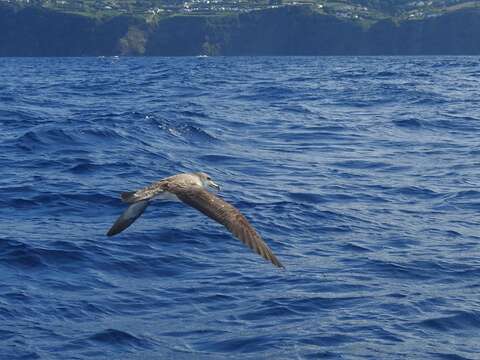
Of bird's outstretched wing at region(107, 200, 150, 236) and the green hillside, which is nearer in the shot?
bird's outstretched wing at region(107, 200, 150, 236)

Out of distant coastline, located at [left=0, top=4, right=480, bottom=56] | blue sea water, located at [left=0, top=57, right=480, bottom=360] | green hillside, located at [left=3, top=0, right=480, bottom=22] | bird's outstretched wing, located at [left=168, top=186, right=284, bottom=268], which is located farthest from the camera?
A: green hillside, located at [left=3, top=0, right=480, bottom=22]

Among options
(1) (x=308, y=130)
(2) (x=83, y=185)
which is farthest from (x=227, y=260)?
(1) (x=308, y=130)

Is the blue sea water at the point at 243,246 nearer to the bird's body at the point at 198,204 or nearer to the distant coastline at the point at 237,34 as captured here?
the bird's body at the point at 198,204

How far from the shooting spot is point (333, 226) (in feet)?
55.4

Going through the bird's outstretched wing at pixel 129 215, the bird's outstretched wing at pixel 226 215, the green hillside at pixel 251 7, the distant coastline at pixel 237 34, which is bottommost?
the distant coastline at pixel 237 34

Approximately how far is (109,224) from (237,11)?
466 feet

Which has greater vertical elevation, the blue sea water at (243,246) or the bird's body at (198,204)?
the bird's body at (198,204)

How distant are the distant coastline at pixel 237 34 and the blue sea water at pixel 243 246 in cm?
11101

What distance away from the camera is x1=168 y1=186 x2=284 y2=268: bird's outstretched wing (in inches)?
393

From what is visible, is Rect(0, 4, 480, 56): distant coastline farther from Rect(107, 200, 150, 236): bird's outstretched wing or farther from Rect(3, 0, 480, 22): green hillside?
Rect(107, 200, 150, 236): bird's outstretched wing

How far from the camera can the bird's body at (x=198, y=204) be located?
10.1m

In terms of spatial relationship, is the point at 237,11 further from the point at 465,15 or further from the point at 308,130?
A: the point at 308,130

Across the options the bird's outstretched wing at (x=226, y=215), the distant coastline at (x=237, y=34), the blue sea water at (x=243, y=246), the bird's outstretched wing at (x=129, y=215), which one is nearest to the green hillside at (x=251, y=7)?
the distant coastline at (x=237, y=34)

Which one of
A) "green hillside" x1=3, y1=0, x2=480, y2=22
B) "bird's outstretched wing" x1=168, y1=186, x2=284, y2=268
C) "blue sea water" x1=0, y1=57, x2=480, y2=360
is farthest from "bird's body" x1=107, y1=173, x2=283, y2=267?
"green hillside" x1=3, y1=0, x2=480, y2=22
